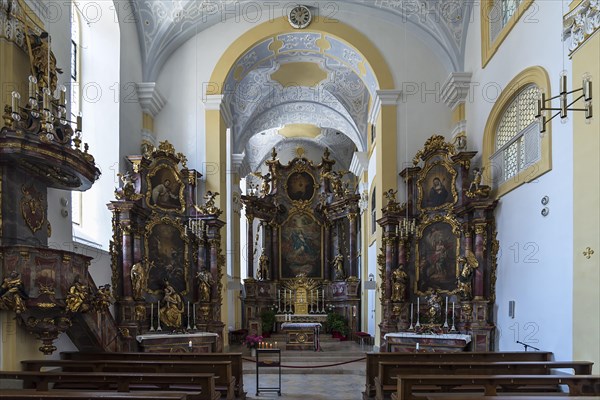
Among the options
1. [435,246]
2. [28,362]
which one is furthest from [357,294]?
[28,362]

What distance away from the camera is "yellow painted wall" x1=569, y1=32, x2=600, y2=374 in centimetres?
760

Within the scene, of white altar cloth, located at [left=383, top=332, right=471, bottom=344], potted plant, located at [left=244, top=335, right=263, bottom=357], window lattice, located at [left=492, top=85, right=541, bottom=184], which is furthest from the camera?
potted plant, located at [left=244, top=335, right=263, bottom=357]

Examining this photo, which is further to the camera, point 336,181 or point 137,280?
point 336,181

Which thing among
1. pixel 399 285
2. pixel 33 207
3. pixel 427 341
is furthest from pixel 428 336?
pixel 33 207

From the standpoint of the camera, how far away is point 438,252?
13570mm

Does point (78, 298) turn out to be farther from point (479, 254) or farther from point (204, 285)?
point (479, 254)

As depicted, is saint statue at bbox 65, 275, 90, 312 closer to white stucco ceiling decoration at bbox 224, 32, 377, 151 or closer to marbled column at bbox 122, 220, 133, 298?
marbled column at bbox 122, 220, 133, 298

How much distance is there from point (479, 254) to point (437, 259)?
1312mm

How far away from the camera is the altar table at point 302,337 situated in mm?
15305

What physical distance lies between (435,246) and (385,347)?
8.32 ft

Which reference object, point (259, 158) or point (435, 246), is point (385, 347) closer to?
point (435, 246)

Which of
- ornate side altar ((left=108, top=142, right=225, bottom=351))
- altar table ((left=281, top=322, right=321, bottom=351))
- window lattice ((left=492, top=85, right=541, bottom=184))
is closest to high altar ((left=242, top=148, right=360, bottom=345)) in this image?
altar table ((left=281, top=322, right=321, bottom=351))

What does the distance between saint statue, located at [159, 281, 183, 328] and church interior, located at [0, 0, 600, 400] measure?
0.03m

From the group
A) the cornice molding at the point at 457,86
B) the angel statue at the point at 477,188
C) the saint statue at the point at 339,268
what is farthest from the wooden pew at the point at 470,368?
the saint statue at the point at 339,268
